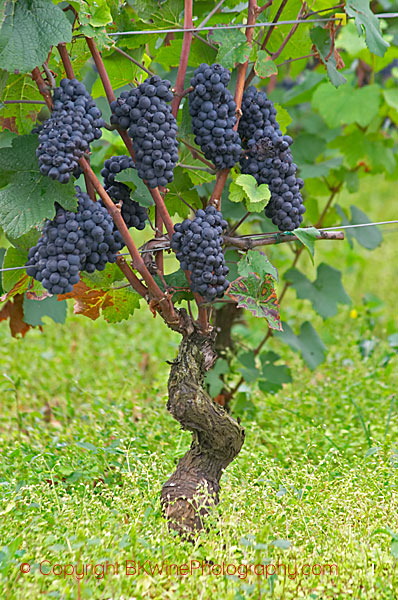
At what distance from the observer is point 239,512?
1584mm

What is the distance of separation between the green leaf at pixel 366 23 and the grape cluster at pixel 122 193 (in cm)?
61

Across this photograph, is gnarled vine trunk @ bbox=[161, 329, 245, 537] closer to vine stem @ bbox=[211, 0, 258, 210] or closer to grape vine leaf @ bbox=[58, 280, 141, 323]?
grape vine leaf @ bbox=[58, 280, 141, 323]

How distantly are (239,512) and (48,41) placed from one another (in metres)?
1.12

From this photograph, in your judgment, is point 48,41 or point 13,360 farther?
point 13,360

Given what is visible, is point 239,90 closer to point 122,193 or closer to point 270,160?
point 270,160

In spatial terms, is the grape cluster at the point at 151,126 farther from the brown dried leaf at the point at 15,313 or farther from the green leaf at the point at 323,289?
the green leaf at the point at 323,289

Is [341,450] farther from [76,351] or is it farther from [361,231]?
[76,351]

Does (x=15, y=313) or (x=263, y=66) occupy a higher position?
(x=263, y=66)

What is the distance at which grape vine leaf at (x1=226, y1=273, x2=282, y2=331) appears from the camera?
1.49 metres

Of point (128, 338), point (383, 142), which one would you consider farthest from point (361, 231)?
point (128, 338)

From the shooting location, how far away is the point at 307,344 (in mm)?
2707

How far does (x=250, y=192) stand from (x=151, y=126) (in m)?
0.27

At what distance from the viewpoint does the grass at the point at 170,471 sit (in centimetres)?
138

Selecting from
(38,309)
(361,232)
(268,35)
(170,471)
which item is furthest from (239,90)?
(361,232)
